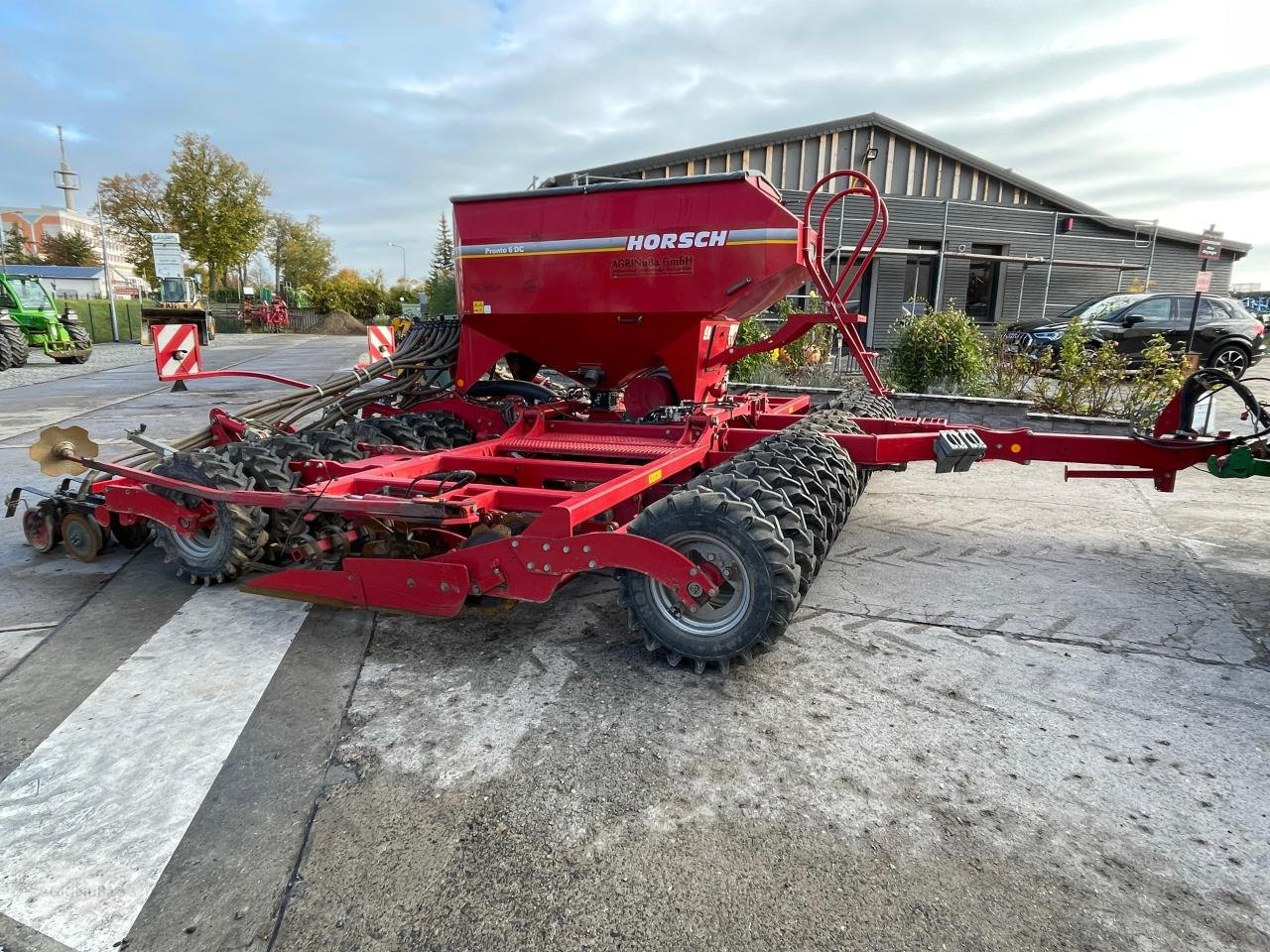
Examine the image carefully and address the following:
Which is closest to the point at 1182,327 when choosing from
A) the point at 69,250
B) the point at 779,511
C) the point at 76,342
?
the point at 779,511

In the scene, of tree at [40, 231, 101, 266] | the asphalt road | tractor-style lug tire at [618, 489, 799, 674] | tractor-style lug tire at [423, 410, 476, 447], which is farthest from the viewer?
tree at [40, 231, 101, 266]

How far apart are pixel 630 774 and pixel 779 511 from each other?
4.06 ft

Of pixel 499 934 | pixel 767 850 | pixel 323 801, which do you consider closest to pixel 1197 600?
pixel 767 850

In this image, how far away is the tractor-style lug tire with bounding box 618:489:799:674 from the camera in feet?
9.87

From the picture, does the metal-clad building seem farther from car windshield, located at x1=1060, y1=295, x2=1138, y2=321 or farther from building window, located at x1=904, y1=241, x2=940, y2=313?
car windshield, located at x1=1060, y1=295, x2=1138, y2=321

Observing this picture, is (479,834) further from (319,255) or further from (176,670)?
(319,255)

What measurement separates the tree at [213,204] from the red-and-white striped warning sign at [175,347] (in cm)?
4218

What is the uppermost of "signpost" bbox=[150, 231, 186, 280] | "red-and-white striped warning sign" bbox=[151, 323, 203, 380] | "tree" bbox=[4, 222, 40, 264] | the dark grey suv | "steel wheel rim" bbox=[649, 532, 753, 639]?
"tree" bbox=[4, 222, 40, 264]

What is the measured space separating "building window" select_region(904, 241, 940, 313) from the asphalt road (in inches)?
565

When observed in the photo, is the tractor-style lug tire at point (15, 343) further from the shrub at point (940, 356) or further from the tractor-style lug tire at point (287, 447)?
the shrub at point (940, 356)

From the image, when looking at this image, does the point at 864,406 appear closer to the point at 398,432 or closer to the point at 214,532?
the point at 398,432

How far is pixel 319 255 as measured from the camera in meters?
58.7

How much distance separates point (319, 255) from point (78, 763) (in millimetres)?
62978

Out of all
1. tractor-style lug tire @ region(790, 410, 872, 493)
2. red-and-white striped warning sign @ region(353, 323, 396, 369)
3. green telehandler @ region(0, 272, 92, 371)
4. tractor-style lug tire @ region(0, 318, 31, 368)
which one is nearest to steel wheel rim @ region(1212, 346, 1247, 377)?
tractor-style lug tire @ region(790, 410, 872, 493)
